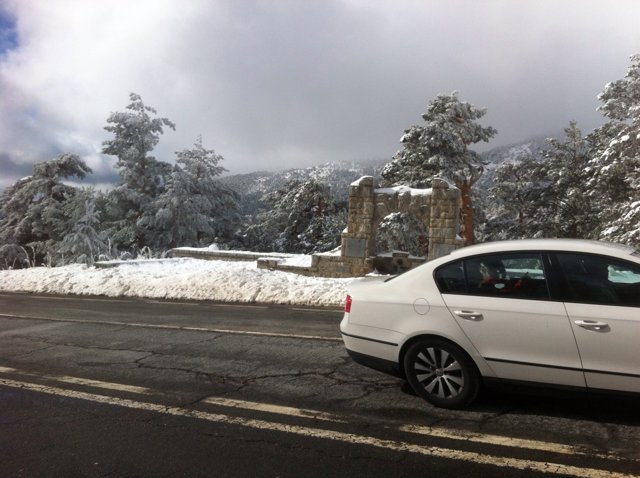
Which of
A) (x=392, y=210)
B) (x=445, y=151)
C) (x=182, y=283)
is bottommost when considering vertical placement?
(x=182, y=283)

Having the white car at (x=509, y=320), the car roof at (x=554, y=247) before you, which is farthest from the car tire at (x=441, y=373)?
the car roof at (x=554, y=247)

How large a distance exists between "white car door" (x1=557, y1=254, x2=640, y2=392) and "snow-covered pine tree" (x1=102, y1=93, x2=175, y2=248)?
3391 cm

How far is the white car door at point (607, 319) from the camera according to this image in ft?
Result: 11.5

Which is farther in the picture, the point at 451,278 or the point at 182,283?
the point at 182,283

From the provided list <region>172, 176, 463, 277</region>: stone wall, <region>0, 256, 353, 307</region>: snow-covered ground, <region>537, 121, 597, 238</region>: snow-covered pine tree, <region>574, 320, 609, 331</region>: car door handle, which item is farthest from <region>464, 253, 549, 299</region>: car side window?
<region>537, 121, 597, 238</region>: snow-covered pine tree

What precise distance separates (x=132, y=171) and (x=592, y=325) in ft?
116

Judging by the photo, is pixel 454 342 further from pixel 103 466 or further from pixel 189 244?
pixel 189 244

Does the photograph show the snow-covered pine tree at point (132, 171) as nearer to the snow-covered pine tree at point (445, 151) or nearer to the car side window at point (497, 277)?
the snow-covered pine tree at point (445, 151)

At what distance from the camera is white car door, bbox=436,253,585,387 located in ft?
12.2

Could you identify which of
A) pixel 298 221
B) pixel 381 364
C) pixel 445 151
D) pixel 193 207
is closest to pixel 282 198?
pixel 298 221

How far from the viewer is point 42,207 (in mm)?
36688

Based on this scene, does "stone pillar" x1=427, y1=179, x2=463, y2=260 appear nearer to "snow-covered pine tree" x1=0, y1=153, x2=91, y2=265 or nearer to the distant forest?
the distant forest

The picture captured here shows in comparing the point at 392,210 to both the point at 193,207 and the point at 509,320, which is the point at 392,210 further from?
the point at 193,207

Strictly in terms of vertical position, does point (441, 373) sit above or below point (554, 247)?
below
